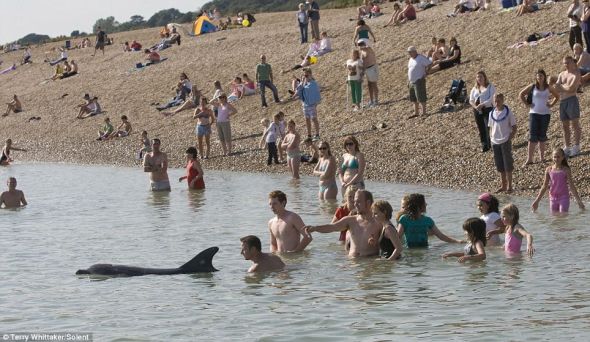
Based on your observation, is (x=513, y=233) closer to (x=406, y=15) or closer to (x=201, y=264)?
(x=201, y=264)

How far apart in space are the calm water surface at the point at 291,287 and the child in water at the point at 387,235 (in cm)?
17

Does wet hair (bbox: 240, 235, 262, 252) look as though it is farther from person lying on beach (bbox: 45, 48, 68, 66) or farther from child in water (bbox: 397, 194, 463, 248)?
person lying on beach (bbox: 45, 48, 68, 66)

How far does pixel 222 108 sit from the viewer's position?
1120 inches

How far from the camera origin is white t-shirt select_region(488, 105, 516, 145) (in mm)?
19125

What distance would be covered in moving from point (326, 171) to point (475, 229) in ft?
18.9

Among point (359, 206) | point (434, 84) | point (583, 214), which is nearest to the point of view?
point (359, 206)

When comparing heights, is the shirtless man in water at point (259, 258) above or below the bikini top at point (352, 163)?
below

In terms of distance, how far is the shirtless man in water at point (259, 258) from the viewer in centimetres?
1359

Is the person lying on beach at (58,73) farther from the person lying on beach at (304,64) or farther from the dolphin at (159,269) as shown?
the dolphin at (159,269)

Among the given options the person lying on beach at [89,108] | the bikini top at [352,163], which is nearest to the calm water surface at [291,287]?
the bikini top at [352,163]

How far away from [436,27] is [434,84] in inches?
236

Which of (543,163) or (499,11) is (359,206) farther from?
(499,11)

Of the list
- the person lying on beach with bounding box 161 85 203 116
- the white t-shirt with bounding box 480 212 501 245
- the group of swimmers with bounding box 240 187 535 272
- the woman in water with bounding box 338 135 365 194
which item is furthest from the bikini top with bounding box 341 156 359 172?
the person lying on beach with bounding box 161 85 203 116

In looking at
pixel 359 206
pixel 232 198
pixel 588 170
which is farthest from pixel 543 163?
pixel 359 206
